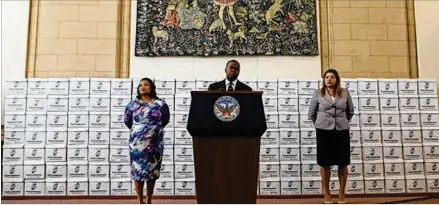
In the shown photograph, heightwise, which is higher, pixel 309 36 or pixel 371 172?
pixel 309 36

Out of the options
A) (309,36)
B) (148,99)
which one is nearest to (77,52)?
(148,99)

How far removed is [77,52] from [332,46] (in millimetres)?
3838

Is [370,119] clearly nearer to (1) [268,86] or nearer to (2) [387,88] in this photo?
(2) [387,88]

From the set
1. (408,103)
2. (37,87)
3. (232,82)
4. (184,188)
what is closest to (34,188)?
(37,87)

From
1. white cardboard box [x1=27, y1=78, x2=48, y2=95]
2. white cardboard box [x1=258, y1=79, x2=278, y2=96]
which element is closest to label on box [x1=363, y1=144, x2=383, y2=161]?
white cardboard box [x1=258, y1=79, x2=278, y2=96]

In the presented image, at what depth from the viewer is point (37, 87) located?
567 centimetres

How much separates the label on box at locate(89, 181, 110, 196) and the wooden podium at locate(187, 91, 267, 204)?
2.59m

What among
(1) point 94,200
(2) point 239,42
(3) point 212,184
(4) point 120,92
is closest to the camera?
(3) point 212,184

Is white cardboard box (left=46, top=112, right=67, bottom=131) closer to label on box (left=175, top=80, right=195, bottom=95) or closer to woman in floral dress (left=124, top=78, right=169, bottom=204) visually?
label on box (left=175, top=80, right=195, bottom=95)

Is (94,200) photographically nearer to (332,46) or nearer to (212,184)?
(212,184)

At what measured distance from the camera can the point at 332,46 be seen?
260 inches

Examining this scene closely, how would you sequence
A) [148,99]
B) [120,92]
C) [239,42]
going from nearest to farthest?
1. [148,99]
2. [120,92]
3. [239,42]

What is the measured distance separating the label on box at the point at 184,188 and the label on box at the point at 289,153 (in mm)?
1196

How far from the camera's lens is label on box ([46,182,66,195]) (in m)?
5.46
